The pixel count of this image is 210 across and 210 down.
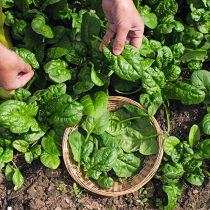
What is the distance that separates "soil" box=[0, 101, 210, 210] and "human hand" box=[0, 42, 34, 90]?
3.11 feet

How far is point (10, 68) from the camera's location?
1.77m

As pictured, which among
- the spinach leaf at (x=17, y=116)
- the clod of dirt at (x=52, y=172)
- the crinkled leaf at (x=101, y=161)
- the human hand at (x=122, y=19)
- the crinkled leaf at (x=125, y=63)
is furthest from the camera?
the clod of dirt at (x=52, y=172)

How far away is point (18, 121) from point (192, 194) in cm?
193

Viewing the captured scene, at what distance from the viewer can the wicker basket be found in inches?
81.3

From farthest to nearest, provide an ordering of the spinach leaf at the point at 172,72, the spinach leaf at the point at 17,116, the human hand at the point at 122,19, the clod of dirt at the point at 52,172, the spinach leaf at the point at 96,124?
the clod of dirt at the point at 52,172
the spinach leaf at the point at 172,72
the spinach leaf at the point at 96,124
the spinach leaf at the point at 17,116
the human hand at the point at 122,19

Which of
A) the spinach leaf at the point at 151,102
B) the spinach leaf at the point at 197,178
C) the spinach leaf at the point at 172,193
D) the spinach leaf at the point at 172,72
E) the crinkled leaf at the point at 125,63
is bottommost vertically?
the spinach leaf at the point at 172,193

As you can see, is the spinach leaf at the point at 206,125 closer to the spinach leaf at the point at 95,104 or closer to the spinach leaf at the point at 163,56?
the spinach leaf at the point at 163,56

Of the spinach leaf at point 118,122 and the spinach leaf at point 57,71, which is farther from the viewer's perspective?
the spinach leaf at point 118,122

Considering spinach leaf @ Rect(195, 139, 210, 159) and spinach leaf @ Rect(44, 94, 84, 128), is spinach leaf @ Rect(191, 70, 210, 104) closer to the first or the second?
spinach leaf @ Rect(195, 139, 210, 159)

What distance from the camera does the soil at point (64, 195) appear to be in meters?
2.26

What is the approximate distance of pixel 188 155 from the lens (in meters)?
2.13

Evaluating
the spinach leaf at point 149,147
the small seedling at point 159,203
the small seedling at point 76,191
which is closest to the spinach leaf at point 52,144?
the small seedling at point 76,191

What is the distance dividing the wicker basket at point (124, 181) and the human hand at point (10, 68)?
65 cm

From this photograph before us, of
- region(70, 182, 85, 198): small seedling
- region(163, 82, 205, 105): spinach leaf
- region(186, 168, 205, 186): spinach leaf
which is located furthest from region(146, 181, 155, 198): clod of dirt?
region(163, 82, 205, 105): spinach leaf
